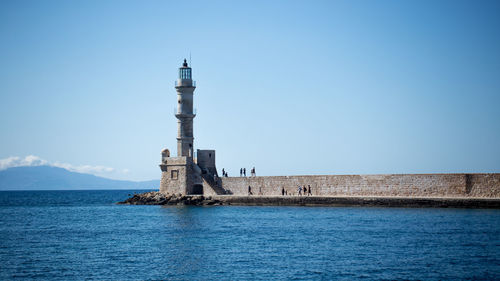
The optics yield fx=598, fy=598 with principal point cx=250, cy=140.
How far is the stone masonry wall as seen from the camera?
29.4 metres

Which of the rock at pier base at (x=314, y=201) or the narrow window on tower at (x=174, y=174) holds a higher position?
the narrow window on tower at (x=174, y=174)

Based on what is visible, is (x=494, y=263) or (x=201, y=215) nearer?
(x=494, y=263)

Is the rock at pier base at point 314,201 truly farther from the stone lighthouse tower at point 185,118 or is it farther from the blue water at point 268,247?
the stone lighthouse tower at point 185,118

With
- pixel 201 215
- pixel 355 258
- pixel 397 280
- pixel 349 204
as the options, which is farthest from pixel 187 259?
pixel 349 204

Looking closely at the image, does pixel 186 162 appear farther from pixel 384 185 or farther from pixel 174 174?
pixel 384 185

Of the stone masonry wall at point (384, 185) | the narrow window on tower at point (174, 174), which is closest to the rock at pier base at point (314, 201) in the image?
the stone masonry wall at point (384, 185)

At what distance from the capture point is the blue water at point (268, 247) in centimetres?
1627

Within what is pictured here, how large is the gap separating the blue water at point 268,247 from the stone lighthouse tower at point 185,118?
11.0 metres

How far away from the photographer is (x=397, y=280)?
1495 centimetres

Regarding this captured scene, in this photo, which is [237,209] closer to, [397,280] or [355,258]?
[355,258]

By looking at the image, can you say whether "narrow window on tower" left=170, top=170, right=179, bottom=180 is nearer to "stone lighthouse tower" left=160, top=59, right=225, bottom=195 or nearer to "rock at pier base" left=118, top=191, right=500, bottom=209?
"stone lighthouse tower" left=160, top=59, right=225, bottom=195

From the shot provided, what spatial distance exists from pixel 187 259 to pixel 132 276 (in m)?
2.86

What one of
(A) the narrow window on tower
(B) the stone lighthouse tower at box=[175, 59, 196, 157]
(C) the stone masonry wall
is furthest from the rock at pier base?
(B) the stone lighthouse tower at box=[175, 59, 196, 157]

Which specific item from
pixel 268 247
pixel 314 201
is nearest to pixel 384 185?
pixel 314 201
